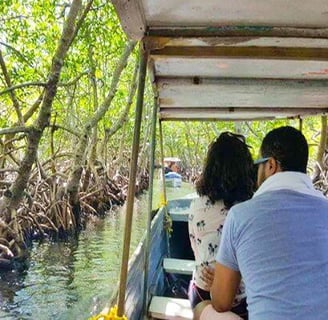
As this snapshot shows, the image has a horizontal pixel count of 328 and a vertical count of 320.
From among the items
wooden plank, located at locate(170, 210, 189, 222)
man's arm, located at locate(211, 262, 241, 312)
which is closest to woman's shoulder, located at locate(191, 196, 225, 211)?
man's arm, located at locate(211, 262, 241, 312)

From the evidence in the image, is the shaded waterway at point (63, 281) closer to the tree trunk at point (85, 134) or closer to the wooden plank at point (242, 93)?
the tree trunk at point (85, 134)

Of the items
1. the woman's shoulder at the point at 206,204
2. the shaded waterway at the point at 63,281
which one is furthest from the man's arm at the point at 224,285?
the shaded waterway at the point at 63,281

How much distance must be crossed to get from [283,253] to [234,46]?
29.5 inches

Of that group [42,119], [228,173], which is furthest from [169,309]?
[42,119]

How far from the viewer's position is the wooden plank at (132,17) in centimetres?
118

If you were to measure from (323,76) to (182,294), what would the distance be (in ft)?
6.35

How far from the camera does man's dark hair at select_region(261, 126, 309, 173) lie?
137 centimetres

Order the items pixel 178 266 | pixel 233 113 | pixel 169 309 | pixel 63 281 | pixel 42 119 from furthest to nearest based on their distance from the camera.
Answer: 1. pixel 63 281
2. pixel 42 119
3. pixel 178 266
4. pixel 233 113
5. pixel 169 309

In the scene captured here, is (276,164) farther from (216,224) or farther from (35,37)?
(35,37)

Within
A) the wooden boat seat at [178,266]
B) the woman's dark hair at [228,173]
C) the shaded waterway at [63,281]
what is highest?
the woman's dark hair at [228,173]

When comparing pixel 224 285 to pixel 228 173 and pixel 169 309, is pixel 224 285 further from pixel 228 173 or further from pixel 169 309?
pixel 169 309

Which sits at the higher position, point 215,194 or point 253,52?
point 253,52

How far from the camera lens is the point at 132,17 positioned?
1.27 meters

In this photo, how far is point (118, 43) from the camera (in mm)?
8016
